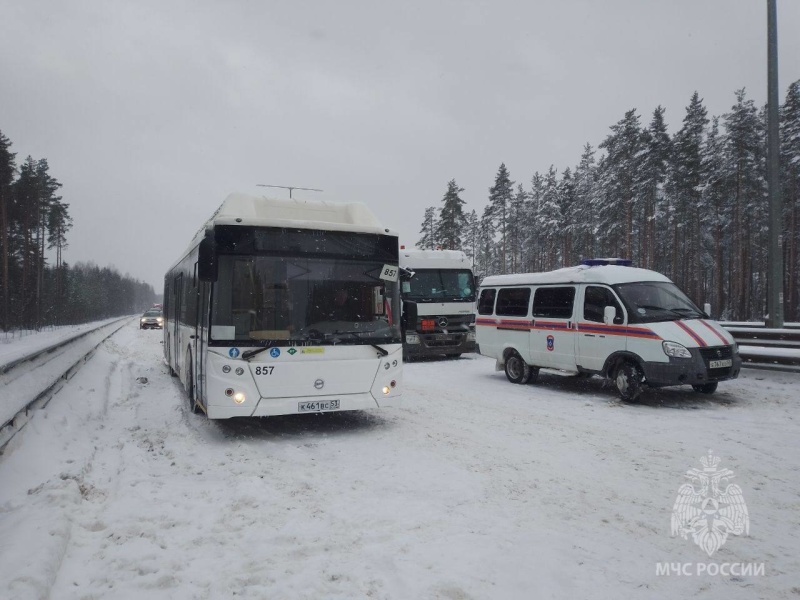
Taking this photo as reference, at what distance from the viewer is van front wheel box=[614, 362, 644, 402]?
9.79 metres

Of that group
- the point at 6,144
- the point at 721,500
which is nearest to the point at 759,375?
the point at 721,500

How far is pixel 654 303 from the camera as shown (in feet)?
33.4

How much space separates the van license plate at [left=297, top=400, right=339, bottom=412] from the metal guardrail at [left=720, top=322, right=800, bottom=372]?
10.2 metres

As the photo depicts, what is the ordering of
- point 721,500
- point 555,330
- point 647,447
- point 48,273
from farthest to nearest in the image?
point 48,273 → point 555,330 → point 647,447 → point 721,500

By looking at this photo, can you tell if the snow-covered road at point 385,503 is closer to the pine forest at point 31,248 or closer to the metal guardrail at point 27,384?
the metal guardrail at point 27,384

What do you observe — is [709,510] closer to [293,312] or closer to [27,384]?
[293,312]

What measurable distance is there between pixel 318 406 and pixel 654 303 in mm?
6867

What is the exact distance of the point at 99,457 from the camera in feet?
20.7

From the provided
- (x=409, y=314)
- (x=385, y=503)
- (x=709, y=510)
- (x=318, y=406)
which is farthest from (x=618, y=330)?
(x=385, y=503)

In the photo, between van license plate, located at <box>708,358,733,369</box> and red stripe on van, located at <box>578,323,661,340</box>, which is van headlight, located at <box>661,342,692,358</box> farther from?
van license plate, located at <box>708,358,733,369</box>

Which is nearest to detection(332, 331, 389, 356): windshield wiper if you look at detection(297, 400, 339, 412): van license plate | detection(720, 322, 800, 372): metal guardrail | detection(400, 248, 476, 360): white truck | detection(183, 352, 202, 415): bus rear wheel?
detection(297, 400, 339, 412): van license plate

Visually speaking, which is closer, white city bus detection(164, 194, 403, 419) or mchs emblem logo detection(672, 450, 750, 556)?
mchs emblem logo detection(672, 450, 750, 556)

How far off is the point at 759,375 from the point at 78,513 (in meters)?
13.4

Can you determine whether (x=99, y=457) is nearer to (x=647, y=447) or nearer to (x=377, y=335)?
(x=377, y=335)
